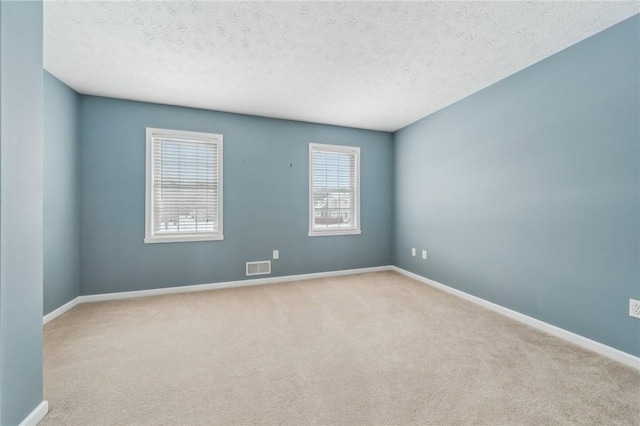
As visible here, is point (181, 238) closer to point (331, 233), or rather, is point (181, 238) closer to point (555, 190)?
point (331, 233)

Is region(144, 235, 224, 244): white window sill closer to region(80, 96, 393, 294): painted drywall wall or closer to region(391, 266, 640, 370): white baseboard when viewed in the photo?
region(80, 96, 393, 294): painted drywall wall

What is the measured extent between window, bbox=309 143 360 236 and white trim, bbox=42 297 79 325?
316 cm

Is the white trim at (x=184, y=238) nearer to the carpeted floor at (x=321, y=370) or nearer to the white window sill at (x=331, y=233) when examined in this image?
the carpeted floor at (x=321, y=370)

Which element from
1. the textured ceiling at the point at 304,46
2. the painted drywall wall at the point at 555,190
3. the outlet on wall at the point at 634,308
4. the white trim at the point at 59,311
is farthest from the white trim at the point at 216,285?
the outlet on wall at the point at 634,308

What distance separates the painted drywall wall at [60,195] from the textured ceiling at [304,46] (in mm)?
307

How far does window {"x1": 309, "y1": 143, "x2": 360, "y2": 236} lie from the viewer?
4.40m

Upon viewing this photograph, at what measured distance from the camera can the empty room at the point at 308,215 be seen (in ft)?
4.95

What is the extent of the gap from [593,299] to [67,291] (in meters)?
5.37

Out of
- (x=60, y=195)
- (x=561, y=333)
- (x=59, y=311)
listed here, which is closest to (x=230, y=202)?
(x=60, y=195)

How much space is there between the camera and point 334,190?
4559mm

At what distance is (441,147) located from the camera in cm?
378

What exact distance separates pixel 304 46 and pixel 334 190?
2.55 metres

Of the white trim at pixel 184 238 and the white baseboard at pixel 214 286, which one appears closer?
the white baseboard at pixel 214 286

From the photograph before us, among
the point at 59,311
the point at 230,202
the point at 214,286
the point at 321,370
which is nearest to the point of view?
the point at 321,370
